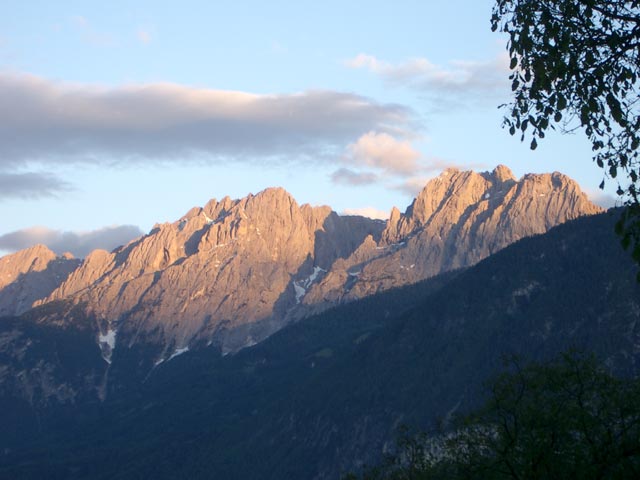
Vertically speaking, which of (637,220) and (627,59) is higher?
(627,59)

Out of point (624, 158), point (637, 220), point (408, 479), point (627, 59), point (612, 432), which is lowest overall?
point (408, 479)

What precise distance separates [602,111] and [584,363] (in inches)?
598

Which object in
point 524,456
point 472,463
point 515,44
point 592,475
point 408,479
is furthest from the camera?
point 408,479

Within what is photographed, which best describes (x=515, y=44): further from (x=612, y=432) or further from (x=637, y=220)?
(x=612, y=432)

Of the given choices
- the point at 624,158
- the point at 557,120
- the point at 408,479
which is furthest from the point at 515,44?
the point at 408,479

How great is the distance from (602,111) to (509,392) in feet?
56.2

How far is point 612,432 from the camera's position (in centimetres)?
4084

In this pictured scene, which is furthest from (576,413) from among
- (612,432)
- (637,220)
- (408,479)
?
(408,479)

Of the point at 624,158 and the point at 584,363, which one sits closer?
the point at 624,158

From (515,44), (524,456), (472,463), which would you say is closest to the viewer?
(515,44)

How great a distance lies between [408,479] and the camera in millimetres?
67688

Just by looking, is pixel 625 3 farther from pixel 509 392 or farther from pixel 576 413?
pixel 509 392

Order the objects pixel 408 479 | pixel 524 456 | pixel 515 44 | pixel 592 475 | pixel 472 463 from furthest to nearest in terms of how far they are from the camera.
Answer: pixel 408 479
pixel 472 463
pixel 524 456
pixel 592 475
pixel 515 44

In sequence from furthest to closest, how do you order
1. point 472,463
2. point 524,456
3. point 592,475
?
1. point 472,463
2. point 524,456
3. point 592,475
